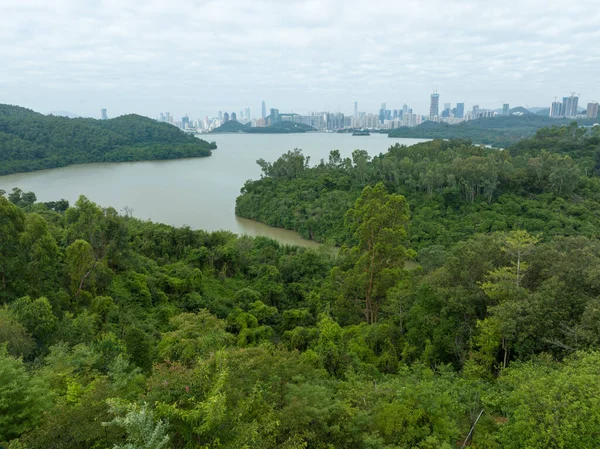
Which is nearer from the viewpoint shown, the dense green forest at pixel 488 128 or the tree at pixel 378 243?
the tree at pixel 378 243

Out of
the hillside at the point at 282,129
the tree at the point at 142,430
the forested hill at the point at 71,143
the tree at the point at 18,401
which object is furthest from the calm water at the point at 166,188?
the hillside at the point at 282,129

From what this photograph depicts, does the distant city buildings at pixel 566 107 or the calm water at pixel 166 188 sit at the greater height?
the distant city buildings at pixel 566 107

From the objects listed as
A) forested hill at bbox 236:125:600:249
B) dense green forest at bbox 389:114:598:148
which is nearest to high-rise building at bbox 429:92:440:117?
dense green forest at bbox 389:114:598:148

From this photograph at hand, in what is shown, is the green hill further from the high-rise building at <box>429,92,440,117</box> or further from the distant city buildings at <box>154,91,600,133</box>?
the high-rise building at <box>429,92,440,117</box>

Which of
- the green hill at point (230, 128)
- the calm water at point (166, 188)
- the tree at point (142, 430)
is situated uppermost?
the green hill at point (230, 128)

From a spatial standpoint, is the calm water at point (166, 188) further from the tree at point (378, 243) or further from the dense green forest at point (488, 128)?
the dense green forest at point (488, 128)

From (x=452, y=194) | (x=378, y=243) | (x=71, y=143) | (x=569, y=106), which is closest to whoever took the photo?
(x=378, y=243)

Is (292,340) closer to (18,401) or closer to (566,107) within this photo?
(18,401)

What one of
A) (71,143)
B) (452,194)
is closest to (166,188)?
(452,194)
